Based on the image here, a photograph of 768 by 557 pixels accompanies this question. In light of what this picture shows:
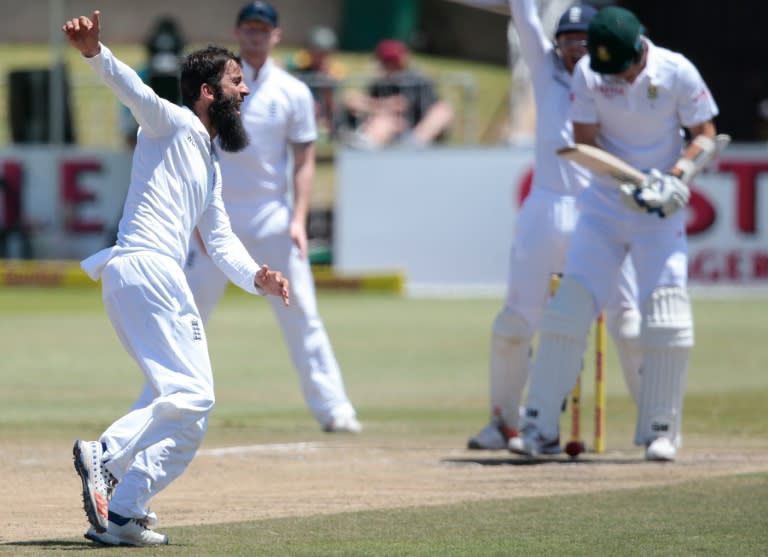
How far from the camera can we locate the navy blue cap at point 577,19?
31.6 feet

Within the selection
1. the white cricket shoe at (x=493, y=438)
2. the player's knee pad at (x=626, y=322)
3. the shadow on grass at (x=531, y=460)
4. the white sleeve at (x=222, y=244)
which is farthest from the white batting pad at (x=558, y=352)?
the white sleeve at (x=222, y=244)

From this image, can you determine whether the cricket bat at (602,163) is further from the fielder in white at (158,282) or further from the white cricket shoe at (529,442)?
the fielder in white at (158,282)

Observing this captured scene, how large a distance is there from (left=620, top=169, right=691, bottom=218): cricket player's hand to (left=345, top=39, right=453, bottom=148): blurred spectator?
44.3 feet

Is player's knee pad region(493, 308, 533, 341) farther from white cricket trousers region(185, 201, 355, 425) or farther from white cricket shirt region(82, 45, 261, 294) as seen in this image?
white cricket shirt region(82, 45, 261, 294)

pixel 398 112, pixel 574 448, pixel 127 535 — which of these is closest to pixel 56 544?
pixel 127 535

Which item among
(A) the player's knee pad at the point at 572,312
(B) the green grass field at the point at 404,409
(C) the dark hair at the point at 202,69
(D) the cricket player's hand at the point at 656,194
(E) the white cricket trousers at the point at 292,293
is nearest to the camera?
(B) the green grass field at the point at 404,409

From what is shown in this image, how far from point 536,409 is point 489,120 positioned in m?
20.5

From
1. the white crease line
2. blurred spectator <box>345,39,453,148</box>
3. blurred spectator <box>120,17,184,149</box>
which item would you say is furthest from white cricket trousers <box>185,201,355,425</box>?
blurred spectator <box>345,39,453,148</box>

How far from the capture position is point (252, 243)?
10.4m

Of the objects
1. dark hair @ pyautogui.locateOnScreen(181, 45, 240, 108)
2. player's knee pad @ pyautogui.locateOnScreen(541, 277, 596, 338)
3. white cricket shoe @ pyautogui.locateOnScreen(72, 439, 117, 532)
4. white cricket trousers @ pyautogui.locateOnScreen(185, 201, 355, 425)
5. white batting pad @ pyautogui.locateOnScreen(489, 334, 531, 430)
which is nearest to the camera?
white cricket shoe @ pyautogui.locateOnScreen(72, 439, 117, 532)

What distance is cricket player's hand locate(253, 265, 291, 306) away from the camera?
6.95 m

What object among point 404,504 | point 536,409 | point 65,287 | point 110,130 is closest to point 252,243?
point 536,409

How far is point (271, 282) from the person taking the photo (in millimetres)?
6977

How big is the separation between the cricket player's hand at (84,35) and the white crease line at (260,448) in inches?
135
